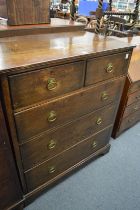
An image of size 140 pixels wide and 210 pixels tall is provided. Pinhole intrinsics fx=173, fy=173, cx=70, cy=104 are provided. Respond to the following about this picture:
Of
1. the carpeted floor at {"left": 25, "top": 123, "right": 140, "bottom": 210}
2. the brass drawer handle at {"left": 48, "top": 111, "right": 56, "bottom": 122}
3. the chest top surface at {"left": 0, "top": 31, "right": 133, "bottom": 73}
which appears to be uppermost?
the chest top surface at {"left": 0, "top": 31, "right": 133, "bottom": 73}

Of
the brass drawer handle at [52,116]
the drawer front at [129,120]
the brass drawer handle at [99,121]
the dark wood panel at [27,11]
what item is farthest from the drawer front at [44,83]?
the drawer front at [129,120]

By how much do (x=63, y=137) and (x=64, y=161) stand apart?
27 cm

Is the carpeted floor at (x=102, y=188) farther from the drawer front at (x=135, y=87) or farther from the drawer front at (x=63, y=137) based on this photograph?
the drawer front at (x=135, y=87)

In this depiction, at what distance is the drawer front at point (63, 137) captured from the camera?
1.05m

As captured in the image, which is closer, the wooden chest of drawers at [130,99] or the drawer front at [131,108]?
the wooden chest of drawers at [130,99]

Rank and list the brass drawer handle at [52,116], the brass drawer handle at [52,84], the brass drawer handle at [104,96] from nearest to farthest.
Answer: the brass drawer handle at [52,84], the brass drawer handle at [52,116], the brass drawer handle at [104,96]

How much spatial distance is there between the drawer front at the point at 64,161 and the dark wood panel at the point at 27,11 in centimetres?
99

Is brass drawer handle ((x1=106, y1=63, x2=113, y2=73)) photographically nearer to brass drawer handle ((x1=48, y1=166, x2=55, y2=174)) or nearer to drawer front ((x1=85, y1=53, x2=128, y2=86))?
drawer front ((x1=85, y1=53, x2=128, y2=86))

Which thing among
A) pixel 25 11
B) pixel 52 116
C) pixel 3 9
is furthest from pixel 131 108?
pixel 3 9

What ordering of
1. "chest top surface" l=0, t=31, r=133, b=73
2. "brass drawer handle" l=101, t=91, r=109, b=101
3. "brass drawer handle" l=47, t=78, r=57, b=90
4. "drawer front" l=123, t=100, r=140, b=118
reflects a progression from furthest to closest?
1. "drawer front" l=123, t=100, r=140, b=118
2. "brass drawer handle" l=101, t=91, r=109, b=101
3. "brass drawer handle" l=47, t=78, r=57, b=90
4. "chest top surface" l=0, t=31, r=133, b=73

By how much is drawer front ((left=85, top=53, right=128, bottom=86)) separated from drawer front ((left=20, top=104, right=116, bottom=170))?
28 centimetres

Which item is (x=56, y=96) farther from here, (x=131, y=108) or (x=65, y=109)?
(x=131, y=108)

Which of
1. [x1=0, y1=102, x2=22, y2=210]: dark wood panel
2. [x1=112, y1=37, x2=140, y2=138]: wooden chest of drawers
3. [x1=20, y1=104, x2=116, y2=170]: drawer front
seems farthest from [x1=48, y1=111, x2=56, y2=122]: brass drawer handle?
[x1=112, y1=37, x2=140, y2=138]: wooden chest of drawers

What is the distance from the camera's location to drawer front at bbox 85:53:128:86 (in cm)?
102
